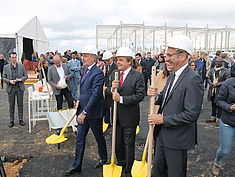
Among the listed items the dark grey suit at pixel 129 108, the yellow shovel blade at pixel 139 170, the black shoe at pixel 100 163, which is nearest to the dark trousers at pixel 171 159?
the yellow shovel blade at pixel 139 170

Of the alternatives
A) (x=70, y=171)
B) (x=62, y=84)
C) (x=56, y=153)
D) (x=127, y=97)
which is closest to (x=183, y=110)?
(x=127, y=97)

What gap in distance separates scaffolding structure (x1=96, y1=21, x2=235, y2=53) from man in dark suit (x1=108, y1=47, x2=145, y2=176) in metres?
14.7

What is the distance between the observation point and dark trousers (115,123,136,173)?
125 inches

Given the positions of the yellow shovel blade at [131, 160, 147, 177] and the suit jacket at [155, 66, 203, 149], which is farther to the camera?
the yellow shovel blade at [131, 160, 147, 177]

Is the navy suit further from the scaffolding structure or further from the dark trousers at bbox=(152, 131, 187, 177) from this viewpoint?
the scaffolding structure

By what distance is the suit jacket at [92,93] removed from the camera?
10.8 feet

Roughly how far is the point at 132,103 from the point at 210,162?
6.81 feet

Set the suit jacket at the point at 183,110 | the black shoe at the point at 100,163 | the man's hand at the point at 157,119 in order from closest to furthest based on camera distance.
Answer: the suit jacket at the point at 183,110 → the man's hand at the point at 157,119 → the black shoe at the point at 100,163

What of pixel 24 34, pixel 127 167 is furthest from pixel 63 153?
pixel 24 34

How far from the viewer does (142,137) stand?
502 cm

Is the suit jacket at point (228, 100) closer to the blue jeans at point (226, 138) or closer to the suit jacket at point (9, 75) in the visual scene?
the blue jeans at point (226, 138)

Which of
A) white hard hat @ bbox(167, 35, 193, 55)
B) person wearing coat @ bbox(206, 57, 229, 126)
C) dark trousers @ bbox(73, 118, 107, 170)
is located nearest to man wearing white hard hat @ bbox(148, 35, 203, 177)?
white hard hat @ bbox(167, 35, 193, 55)

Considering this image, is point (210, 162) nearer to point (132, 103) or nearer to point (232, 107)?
point (232, 107)

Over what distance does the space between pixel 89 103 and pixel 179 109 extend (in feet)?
5.33
